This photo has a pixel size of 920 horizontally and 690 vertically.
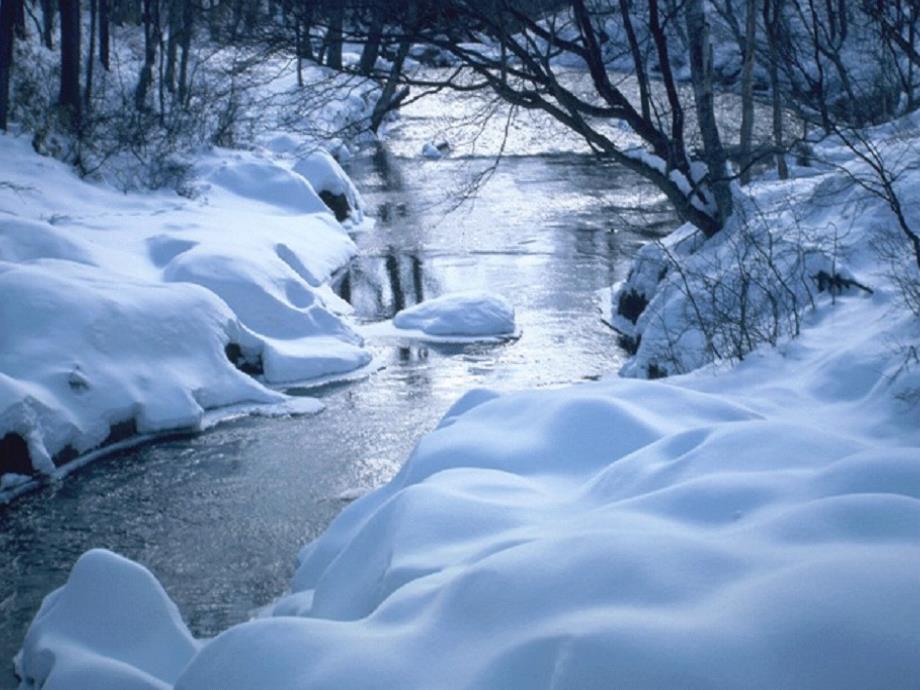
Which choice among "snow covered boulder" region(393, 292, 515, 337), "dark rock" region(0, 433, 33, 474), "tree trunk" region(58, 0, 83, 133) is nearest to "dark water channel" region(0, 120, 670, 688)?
"dark rock" region(0, 433, 33, 474)

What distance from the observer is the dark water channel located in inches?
261

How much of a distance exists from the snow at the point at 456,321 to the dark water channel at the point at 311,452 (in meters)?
0.34

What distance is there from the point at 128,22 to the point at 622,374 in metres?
30.1

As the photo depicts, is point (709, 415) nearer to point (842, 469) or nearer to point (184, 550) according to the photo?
point (842, 469)

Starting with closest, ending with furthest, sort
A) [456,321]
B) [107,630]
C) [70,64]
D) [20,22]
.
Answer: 1. [107,630]
2. [456,321]
3. [70,64]
4. [20,22]

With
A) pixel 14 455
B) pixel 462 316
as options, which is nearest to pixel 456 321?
pixel 462 316

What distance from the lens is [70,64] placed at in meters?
18.2

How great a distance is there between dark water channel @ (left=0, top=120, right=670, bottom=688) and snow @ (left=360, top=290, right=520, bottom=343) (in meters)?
0.34

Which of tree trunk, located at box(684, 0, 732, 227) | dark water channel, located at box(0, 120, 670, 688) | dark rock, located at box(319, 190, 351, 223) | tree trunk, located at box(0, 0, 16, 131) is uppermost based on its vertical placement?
tree trunk, located at box(0, 0, 16, 131)

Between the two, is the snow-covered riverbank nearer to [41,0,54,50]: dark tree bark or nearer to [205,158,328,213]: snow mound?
[205,158,328,213]: snow mound

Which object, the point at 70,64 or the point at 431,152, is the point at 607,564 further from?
the point at 431,152

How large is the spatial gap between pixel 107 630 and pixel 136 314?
219 inches

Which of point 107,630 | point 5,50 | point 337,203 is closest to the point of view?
point 107,630

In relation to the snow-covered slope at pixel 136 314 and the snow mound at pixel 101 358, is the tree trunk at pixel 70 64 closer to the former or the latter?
the snow-covered slope at pixel 136 314
